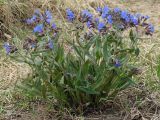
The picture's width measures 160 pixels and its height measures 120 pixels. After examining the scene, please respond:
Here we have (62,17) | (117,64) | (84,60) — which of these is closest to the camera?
(117,64)

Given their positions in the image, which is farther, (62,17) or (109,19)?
(62,17)

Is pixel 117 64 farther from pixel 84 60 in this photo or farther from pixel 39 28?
pixel 39 28

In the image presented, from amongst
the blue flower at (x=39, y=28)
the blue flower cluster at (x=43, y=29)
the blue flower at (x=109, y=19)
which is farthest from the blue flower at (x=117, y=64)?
the blue flower at (x=39, y=28)

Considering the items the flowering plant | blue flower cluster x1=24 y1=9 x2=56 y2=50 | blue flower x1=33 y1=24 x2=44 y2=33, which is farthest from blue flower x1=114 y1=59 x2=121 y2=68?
blue flower x1=33 y1=24 x2=44 y2=33

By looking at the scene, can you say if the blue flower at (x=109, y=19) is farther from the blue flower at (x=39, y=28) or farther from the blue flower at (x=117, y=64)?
the blue flower at (x=39, y=28)

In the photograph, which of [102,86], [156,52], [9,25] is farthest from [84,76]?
[9,25]

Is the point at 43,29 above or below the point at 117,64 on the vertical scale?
above

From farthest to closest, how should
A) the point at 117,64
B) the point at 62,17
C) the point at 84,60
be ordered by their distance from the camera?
the point at 62,17
the point at 84,60
the point at 117,64

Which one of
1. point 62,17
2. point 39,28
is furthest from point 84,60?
point 62,17
